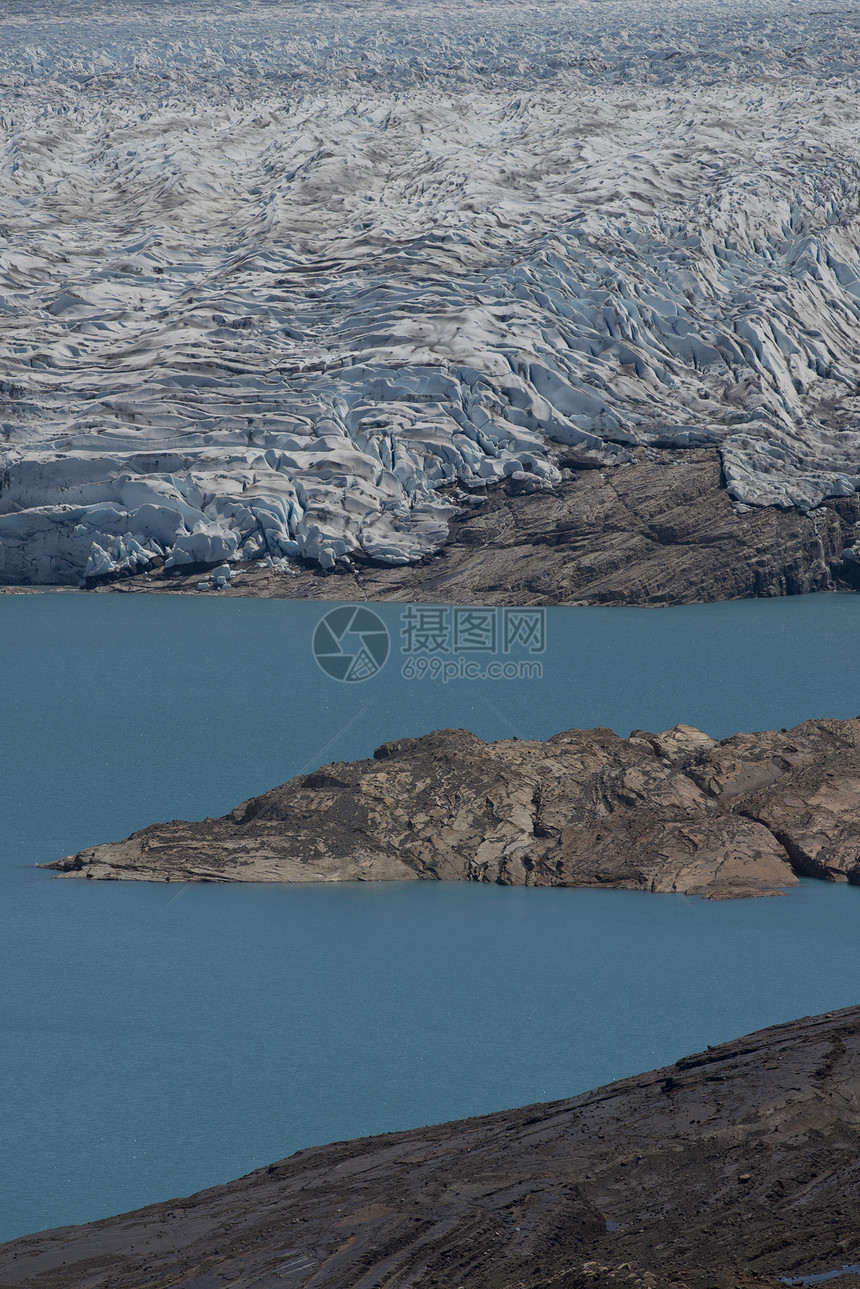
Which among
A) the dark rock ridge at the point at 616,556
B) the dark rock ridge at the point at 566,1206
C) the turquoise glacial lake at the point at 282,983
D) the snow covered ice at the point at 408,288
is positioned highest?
the snow covered ice at the point at 408,288

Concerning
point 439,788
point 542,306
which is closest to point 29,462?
point 542,306

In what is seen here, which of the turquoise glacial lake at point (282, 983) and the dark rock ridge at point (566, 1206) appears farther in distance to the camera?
the turquoise glacial lake at point (282, 983)

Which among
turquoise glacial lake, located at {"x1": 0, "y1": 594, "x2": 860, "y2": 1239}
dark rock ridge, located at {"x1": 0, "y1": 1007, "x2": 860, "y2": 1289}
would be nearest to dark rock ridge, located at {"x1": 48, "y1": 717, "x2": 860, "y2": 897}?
turquoise glacial lake, located at {"x1": 0, "y1": 594, "x2": 860, "y2": 1239}

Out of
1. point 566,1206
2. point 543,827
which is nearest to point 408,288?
point 543,827

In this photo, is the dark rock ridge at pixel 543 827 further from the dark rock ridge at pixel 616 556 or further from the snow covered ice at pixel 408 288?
the snow covered ice at pixel 408 288

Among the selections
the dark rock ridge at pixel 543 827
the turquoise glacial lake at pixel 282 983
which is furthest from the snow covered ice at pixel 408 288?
the dark rock ridge at pixel 543 827

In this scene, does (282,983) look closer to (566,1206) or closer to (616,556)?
(566,1206)
